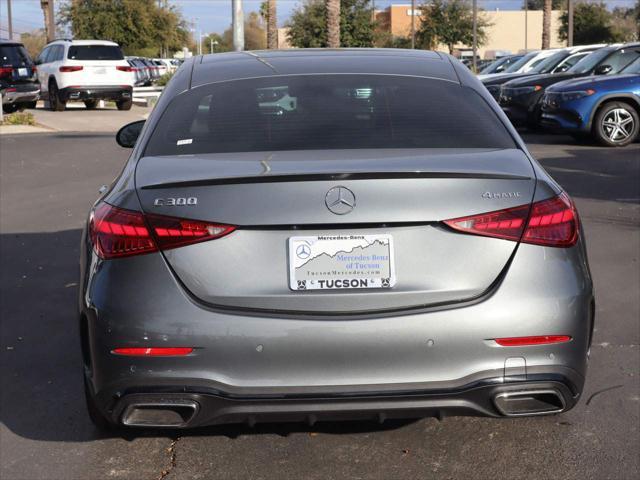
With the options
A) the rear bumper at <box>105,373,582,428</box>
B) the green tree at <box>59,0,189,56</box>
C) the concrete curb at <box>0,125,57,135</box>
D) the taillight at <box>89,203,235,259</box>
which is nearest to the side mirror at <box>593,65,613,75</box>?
the concrete curb at <box>0,125,57,135</box>

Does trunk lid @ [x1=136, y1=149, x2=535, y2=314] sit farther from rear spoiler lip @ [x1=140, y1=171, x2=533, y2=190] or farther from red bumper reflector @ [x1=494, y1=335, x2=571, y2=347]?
red bumper reflector @ [x1=494, y1=335, x2=571, y2=347]

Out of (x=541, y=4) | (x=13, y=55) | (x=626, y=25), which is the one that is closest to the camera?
(x=13, y=55)

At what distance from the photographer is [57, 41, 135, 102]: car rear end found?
27609 mm

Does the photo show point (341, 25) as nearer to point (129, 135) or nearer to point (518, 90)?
point (518, 90)

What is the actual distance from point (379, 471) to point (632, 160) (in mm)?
11698

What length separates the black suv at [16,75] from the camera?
25.9 meters

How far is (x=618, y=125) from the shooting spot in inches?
667

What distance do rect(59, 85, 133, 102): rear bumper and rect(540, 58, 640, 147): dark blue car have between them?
14.7 m

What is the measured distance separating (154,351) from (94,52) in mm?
25564

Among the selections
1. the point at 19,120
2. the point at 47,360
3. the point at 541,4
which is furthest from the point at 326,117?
the point at 541,4

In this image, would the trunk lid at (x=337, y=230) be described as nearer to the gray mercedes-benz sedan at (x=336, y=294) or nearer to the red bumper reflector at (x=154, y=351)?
the gray mercedes-benz sedan at (x=336, y=294)

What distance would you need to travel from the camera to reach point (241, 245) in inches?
140

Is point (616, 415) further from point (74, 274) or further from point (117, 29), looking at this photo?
point (117, 29)

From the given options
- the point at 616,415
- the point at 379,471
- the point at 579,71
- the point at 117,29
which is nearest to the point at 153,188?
the point at 379,471
